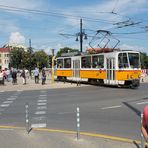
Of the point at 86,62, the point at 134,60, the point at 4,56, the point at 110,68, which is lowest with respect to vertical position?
the point at 110,68

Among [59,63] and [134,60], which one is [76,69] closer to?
[59,63]

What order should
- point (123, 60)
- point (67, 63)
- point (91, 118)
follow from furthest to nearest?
point (67, 63) → point (123, 60) → point (91, 118)

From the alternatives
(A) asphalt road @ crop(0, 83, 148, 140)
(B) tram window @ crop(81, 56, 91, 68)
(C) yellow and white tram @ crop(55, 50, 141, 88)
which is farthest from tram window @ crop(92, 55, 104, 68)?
(A) asphalt road @ crop(0, 83, 148, 140)

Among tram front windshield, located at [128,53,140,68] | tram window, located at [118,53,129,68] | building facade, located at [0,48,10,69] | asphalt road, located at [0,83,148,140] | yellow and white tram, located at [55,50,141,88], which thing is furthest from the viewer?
building facade, located at [0,48,10,69]

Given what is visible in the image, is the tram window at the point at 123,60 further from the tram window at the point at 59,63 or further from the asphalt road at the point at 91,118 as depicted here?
the tram window at the point at 59,63

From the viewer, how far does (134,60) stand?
1389 inches

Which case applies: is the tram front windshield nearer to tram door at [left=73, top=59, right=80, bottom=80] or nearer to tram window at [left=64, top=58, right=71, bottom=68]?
tram door at [left=73, top=59, right=80, bottom=80]

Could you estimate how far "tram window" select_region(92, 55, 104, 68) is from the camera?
37.8m

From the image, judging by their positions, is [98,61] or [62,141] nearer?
[62,141]

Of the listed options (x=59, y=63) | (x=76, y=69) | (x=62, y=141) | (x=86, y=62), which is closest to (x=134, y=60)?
(x=86, y=62)

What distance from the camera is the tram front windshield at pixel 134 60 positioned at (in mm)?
35031

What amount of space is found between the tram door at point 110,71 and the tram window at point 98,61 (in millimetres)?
1377

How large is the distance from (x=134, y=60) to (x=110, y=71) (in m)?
2.18

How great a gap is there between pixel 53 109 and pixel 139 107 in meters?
3.78
